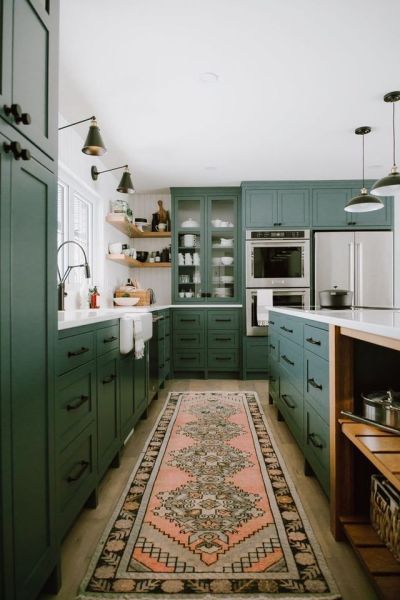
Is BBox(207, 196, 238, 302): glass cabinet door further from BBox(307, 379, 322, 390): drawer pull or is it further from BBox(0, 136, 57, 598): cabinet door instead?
BBox(0, 136, 57, 598): cabinet door

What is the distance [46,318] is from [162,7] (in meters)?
1.73

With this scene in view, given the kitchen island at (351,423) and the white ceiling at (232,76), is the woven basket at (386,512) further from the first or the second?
the white ceiling at (232,76)

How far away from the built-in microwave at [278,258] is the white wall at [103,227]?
1.30 meters

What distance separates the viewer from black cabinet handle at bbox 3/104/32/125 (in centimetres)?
95

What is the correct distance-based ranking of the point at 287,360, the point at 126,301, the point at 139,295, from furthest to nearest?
the point at 139,295, the point at 126,301, the point at 287,360

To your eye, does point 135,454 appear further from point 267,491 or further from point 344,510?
point 344,510

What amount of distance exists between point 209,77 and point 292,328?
5.81ft

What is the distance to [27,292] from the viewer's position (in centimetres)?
106

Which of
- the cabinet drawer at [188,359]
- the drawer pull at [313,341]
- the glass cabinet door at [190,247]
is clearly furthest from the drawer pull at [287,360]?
the glass cabinet door at [190,247]

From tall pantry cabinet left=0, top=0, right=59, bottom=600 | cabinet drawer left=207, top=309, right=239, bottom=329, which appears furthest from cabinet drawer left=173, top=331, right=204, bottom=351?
tall pantry cabinet left=0, top=0, right=59, bottom=600

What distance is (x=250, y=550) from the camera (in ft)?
4.86

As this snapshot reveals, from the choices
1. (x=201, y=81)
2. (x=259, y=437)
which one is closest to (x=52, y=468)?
(x=259, y=437)

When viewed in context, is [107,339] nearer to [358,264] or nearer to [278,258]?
[278,258]

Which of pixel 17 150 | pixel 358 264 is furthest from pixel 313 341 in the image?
pixel 358 264
